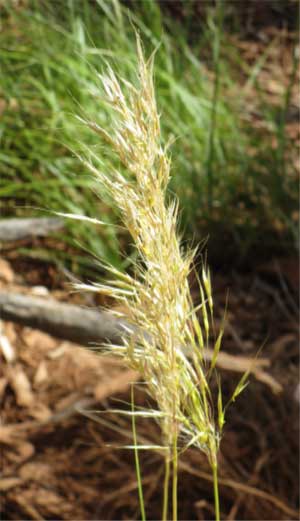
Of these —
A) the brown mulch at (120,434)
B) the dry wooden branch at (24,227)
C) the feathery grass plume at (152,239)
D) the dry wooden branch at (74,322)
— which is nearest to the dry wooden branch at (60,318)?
the dry wooden branch at (74,322)

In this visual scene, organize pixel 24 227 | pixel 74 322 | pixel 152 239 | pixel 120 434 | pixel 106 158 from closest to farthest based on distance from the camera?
pixel 152 239 → pixel 74 322 → pixel 120 434 → pixel 106 158 → pixel 24 227

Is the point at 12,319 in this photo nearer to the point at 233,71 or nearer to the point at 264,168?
the point at 264,168

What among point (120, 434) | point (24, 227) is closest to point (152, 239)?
point (120, 434)

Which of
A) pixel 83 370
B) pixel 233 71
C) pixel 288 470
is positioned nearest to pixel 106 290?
pixel 288 470

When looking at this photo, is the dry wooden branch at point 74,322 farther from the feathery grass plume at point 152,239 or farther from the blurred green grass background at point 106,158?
the feathery grass plume at point 152,239

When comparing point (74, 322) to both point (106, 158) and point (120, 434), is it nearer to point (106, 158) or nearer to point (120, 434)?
point (120, 434)
